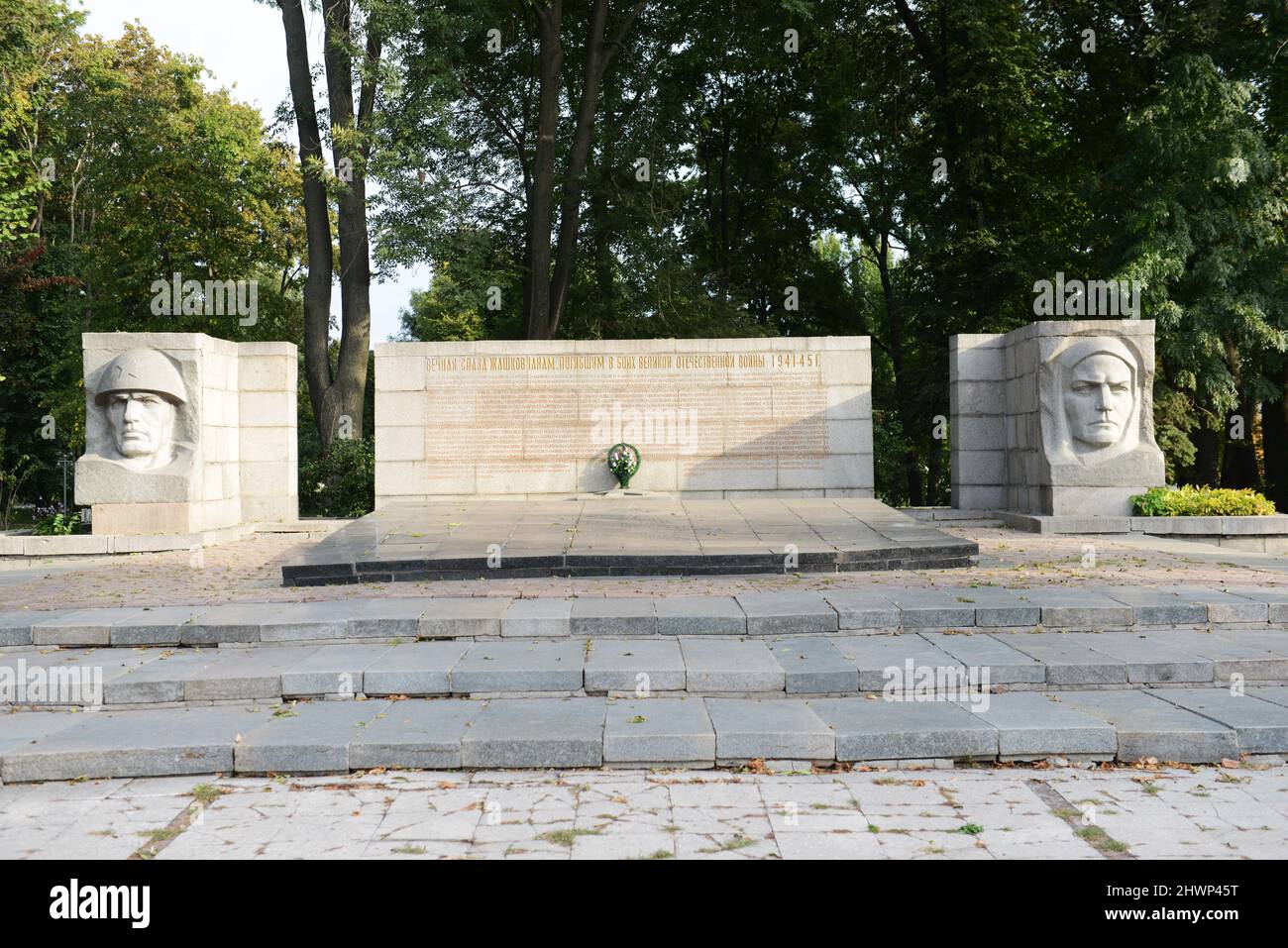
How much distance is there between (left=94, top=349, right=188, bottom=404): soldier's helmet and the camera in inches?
516

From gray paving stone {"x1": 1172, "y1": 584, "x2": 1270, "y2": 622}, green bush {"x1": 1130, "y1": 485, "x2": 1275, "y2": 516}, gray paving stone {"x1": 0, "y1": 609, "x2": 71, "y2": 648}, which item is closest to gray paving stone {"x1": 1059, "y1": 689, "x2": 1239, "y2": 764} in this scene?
gray paving stone {"x1": 1172, "y1": 584, "x2": 1270, "y2": 622}

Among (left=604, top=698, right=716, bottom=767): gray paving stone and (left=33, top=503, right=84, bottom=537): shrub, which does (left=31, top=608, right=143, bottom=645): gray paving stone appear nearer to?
(left=604, top=698, right=716, bottom=767): gray paving stone

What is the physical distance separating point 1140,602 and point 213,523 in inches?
453

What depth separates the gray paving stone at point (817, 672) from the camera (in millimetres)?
6762

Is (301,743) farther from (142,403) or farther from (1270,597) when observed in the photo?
(142,403)

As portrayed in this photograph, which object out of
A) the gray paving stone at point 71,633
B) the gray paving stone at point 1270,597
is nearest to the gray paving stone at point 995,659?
the gray paving stone at point 1270,597

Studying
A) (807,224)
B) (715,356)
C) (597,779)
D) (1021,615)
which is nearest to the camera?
(597,779)

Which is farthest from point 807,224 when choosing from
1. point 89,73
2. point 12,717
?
point 12,717

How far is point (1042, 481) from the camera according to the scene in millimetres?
14383

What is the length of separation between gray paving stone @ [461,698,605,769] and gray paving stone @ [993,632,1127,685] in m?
3.14

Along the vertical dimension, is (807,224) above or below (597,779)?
above

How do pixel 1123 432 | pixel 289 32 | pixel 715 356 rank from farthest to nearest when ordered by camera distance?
pixel 289 32
pixel 715 356
pixel 1123 432

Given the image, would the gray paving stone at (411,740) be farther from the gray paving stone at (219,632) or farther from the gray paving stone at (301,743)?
the gray paving stone at (219,632)

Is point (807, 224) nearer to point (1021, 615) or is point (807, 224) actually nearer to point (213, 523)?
point (213, 523)
